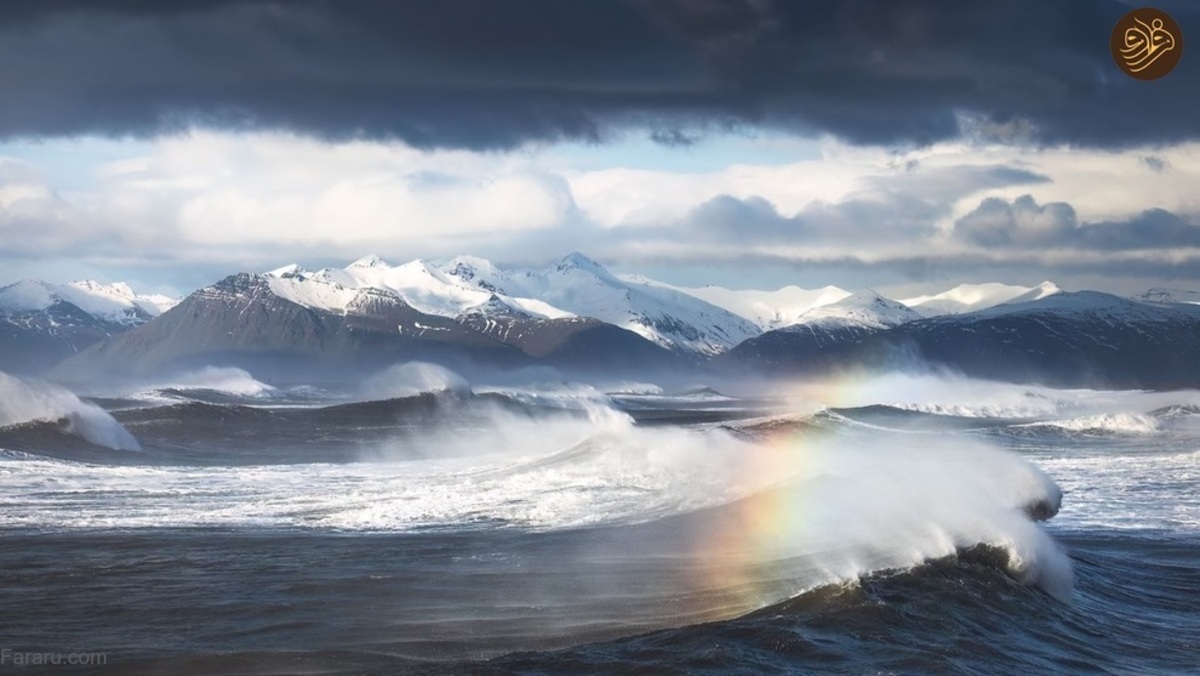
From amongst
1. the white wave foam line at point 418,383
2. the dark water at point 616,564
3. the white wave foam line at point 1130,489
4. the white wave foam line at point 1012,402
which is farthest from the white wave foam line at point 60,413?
the white wave foam line at point 1012,402

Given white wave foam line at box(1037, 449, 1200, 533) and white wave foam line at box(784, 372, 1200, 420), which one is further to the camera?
white wave foam line at box(784, 372, 1200, 420)

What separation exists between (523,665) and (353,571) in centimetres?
715

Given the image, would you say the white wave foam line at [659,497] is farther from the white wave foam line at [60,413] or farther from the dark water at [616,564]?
the white wave foam line at [60,413]

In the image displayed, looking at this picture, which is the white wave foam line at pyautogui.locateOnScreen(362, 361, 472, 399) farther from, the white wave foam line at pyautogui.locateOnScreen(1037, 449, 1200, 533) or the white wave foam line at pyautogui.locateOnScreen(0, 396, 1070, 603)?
the white wave foam line at pyautogui.locateOnScreen(0, 396, 1070, 603)

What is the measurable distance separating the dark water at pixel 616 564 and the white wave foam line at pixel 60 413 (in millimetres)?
8862

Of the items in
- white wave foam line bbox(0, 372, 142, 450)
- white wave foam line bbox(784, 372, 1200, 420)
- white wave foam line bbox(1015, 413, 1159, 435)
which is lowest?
white wave foam line bbox(1015, 413, 1159, 435)

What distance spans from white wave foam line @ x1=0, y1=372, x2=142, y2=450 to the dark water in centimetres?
886

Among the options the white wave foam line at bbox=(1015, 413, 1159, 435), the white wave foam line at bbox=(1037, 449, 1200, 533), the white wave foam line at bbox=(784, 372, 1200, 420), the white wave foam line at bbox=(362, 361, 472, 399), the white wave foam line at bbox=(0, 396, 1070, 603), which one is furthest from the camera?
the white wave foam line at bbox=(362, 361, 472, 399)

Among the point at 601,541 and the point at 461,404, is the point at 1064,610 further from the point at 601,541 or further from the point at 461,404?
the point at 461,404

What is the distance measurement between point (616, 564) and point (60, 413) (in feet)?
130

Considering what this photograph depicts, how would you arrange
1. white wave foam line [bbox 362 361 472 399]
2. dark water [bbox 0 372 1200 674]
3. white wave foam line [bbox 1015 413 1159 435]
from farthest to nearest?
white wave foam line [bbox 362 361 472 399]
white wave foam line [bbox 1015 413 1159 435]
dark water [bbox 0 372 1200 674]

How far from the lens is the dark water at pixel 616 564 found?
60.5 feet

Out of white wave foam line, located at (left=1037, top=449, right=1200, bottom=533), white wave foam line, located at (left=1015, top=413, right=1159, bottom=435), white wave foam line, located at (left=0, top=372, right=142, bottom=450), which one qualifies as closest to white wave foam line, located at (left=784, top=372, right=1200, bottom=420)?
white wave foam line, located at (left=1015, top=413, right=1159, bottom=435)

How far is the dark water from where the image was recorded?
60.5ft
